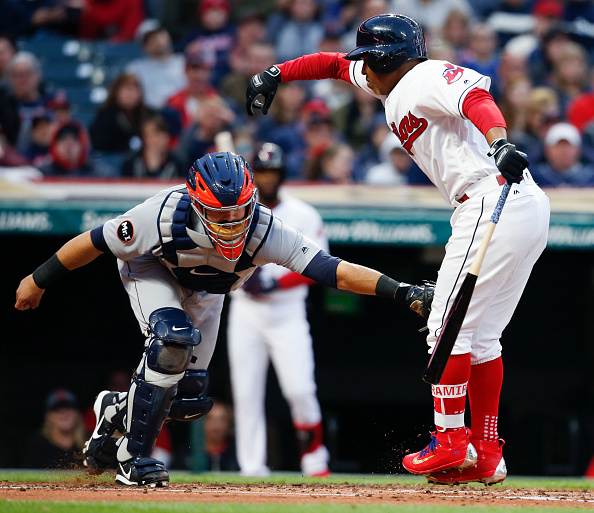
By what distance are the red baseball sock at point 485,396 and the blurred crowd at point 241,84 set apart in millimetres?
3665

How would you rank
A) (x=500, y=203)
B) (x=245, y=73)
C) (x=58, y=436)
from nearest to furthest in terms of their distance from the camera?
(x=500, y=203) < (x=58, y=436) < (x=245, y=73)

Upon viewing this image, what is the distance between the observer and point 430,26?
32.2 ft

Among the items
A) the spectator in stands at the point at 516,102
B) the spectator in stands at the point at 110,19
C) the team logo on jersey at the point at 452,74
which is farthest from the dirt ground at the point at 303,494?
the spectator in stands at the point at 110,19

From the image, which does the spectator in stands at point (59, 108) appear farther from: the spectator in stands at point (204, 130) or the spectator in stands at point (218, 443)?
the spectator in stands at point (218, 443)

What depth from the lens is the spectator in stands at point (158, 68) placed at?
363 inches

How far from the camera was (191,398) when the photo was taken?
4.66 metres

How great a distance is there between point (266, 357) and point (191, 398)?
2378 millimetres

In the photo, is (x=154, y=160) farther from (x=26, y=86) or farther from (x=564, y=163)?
(x=564, y=163)

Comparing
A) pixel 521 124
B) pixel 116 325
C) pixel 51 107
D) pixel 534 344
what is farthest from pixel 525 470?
pixel 51 107

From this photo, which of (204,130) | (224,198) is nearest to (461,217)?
(224,198)

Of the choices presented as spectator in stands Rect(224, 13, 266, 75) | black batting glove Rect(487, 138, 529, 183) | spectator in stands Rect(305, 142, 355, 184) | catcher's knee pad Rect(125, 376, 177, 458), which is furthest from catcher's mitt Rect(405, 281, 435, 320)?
spectator in stands Rect(224, 13, 266, 75)

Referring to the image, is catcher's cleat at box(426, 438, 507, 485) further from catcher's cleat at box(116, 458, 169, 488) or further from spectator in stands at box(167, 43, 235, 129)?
spectator in stands at box(167, 43, 235, 129)

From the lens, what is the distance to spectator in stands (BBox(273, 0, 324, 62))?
9.81 m

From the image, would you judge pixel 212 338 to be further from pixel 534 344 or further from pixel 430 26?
pixel 430 26
